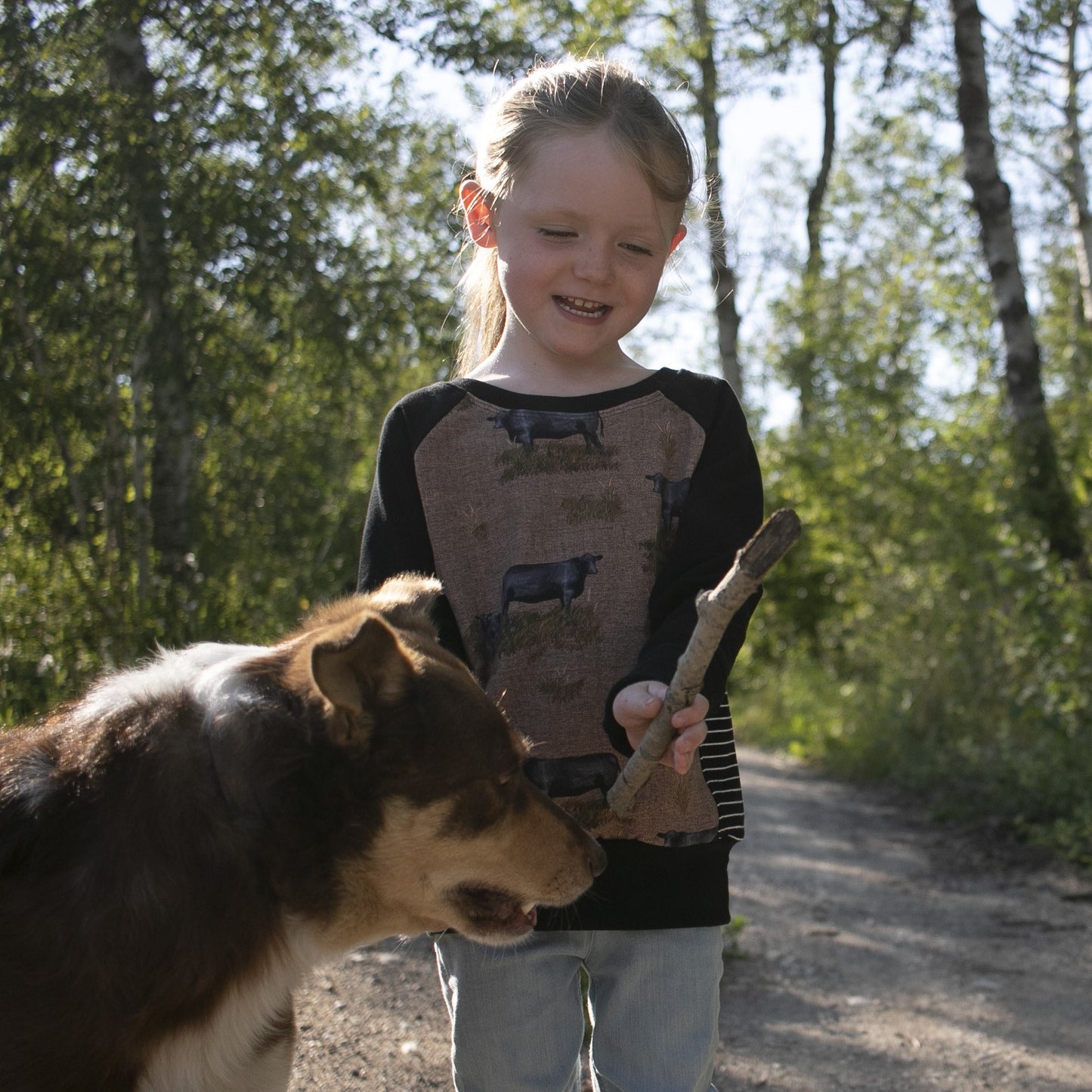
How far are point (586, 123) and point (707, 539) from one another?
37.8 inches

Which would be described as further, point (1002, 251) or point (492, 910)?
point (1002, 251)

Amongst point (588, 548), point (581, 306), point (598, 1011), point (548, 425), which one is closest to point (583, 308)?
point (581, 306)

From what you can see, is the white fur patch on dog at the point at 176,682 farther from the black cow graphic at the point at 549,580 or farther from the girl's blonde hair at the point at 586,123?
the girl's blonde hair at the point at 586,123

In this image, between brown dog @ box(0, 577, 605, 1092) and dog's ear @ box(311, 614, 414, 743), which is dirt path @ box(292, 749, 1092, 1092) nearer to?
brown dog @ box(0, 577, 605, 1092)

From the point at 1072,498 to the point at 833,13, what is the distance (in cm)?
749

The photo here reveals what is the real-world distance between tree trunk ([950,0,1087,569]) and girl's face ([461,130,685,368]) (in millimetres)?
6528

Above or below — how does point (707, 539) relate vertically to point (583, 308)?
below

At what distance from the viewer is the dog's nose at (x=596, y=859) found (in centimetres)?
250

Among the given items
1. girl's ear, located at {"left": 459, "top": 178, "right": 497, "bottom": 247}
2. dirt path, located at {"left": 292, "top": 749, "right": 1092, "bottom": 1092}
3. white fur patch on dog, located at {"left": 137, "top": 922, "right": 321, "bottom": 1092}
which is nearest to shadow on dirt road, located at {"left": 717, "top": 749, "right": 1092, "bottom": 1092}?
dirt path, located at {"left": 292, "top": 749, "right": 1092, "bottom": 1092}

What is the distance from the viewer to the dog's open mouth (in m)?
2.54

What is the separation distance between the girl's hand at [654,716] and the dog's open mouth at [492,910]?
414 millimetres

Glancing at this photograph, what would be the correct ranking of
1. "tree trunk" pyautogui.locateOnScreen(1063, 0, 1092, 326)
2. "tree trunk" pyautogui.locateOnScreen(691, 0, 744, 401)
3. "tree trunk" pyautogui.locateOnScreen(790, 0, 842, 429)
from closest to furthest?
A: "tree trunk" pyautogui.locateOnScreen(790, 0, 842, 429) → "tree trunk" pyautogui.locateOnScreen(691, 0, 744, 401) → "tree trunk" pyautogui.locateOnScreen(1063, 0, 1092, 326)

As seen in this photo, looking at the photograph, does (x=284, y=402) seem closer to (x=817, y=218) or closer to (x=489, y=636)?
(x=489, y=636)

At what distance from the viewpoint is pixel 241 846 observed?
7.66ft
